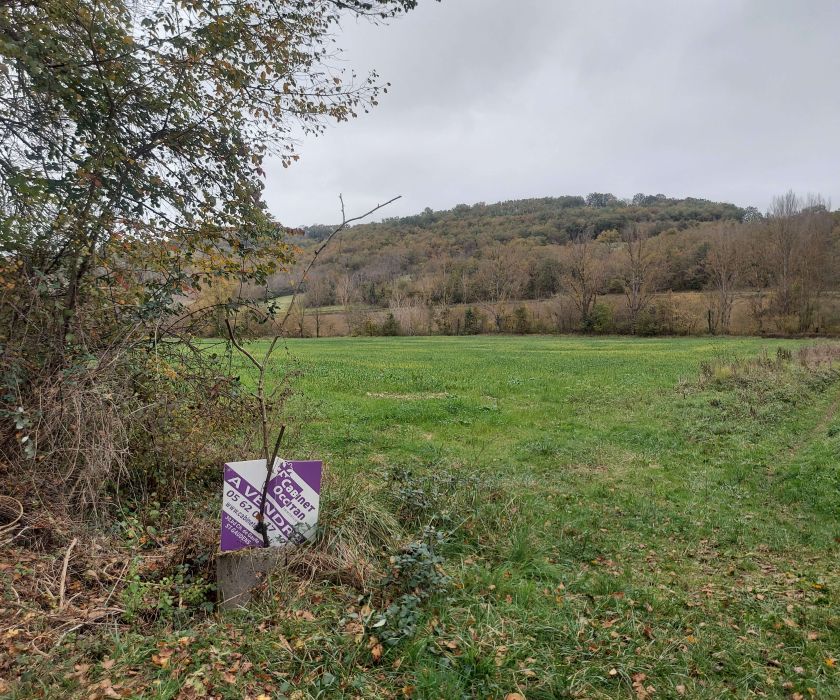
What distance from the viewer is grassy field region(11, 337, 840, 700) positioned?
3041 mm

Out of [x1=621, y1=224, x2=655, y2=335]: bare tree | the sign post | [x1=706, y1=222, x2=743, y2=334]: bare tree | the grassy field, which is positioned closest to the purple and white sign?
the sign post

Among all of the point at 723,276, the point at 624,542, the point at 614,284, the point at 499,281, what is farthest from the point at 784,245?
the point at 624,542

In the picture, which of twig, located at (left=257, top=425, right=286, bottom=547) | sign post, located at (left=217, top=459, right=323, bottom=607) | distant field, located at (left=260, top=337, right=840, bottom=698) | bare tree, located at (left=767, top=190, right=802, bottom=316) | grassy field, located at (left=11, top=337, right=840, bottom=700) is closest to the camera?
grassy field, located at (left=11, top=337, right=840, bottom=700)

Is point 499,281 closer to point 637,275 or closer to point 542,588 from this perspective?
→ point 637,275

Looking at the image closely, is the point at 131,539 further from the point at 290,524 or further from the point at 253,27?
the point at 253,27

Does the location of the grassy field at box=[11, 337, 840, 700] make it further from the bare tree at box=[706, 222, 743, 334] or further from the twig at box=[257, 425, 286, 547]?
the bare tree at box=[706, 222, 743, 334]

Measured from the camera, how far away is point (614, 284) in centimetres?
6544

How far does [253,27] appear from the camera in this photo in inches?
216

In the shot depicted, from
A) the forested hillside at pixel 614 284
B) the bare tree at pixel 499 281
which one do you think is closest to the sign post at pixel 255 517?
the forested hillside at pixel 614 284

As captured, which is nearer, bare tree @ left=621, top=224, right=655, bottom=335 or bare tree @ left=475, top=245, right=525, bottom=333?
bare tree @ left=621, top=224, right=655, bottom=335

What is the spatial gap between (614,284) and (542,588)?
220 ft

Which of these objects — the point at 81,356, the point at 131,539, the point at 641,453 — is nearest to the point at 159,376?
the point at 81,356

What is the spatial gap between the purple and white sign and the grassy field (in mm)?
399

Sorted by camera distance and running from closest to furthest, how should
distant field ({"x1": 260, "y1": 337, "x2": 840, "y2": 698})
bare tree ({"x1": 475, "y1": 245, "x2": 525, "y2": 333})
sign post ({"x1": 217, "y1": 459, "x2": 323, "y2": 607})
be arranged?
1. distant field ({"x1": 260, "y1": 337, "x2": 840, "y2": 698})
2. sign post ({"x1": 217, "y1": 459, "x2": 323, "y2": 607})
3. bare tree ({"x1": 475, "y1": 245, "x2": 525, "y2": 333})
